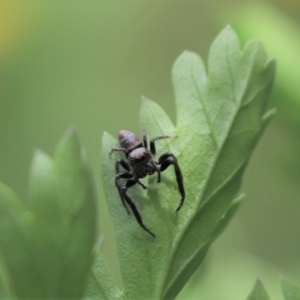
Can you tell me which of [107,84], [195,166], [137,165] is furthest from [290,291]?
[107,84]

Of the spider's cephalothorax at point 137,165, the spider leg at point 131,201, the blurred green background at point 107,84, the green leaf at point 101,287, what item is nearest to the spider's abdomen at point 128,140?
the spider's cephalothorax at point 137,165

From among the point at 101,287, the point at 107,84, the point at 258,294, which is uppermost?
the point at 258,294

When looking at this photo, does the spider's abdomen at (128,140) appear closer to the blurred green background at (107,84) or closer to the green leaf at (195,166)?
the green leaf at (195,166)

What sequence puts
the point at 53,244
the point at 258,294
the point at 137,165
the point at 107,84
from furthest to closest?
the point at 107,84, the point at 137,165, the point at 258,294, the point at 53,244

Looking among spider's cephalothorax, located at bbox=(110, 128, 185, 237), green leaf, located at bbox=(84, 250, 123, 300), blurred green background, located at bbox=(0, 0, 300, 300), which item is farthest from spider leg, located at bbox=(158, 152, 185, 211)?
blurred green background, located at bbox=(0, 0, 300, 300)

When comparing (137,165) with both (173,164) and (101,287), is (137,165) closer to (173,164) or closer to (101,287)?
(173,164)

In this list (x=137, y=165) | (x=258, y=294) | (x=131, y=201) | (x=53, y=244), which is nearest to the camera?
(x=53, y=244)

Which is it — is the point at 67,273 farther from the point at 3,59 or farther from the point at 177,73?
the point at 3,59
